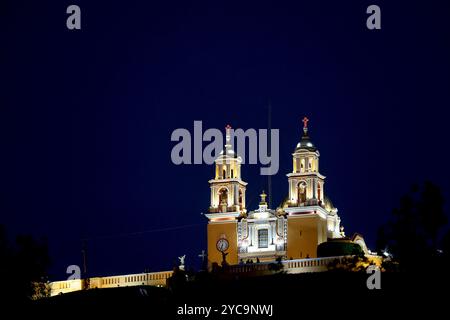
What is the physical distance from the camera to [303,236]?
246 feet

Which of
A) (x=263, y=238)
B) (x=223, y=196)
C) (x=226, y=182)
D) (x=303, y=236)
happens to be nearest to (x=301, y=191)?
(x=303, y=236)

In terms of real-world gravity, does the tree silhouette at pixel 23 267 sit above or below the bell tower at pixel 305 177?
below

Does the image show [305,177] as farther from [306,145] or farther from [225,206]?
[225,206]

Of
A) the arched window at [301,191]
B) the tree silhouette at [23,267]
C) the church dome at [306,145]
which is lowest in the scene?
the tree silhouette at [23,267]

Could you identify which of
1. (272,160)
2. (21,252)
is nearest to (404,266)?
(21,252)

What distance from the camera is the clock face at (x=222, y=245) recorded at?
76.7 meters

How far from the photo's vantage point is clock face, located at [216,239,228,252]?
252 ft

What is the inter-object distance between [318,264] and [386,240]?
33.3ft

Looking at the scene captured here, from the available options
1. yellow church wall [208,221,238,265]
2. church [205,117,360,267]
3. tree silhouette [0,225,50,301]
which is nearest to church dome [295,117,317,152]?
church [205,117,360,267]

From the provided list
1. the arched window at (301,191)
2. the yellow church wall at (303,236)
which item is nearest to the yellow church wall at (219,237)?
the yellow church wall at (303,236)

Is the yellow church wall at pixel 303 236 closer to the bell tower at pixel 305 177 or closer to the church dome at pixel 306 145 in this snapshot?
the bell tower at pixel 305 177

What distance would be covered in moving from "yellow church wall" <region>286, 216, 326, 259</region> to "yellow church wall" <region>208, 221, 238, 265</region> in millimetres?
3929
